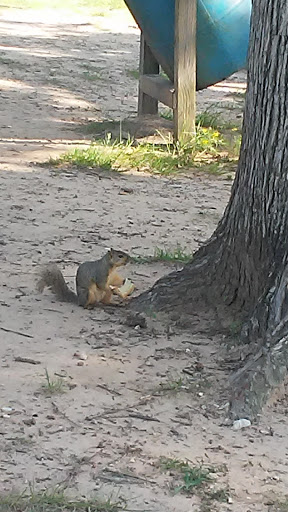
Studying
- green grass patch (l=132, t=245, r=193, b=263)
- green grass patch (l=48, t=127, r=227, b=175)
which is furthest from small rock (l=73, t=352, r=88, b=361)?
green grass patch (l=48, t=127, r=227, b=175)

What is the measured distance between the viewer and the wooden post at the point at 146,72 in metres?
9.11

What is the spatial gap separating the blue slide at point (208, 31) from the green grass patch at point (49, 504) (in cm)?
591

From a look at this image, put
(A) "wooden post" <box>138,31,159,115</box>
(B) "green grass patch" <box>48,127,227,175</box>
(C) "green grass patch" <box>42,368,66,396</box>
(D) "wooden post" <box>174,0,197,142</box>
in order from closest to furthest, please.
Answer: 1. (C) "green grass patch" <box>42,368,66,396</box>
2. (B) "green grass patch" <box>48,127,227,175</box>
3. (D) "wooden post" <box>174,0,197,142</box>
4. (A) "wooden post" <box>138,31,159,115</box>

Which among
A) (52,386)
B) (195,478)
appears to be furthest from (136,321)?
(195,478)

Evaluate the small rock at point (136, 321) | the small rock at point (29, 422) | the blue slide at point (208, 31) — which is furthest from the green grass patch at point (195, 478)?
the blue slide at point (208, 31)

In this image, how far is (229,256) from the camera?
175 inches

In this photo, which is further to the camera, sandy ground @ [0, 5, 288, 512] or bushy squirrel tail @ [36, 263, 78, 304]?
bushy squirrel tail @ [36, 263, 78, 304]

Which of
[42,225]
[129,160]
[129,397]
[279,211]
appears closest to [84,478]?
[129,397]

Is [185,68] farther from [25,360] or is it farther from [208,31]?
[25,360]

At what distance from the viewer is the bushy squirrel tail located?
4.78m

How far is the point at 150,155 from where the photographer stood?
806 centimetres

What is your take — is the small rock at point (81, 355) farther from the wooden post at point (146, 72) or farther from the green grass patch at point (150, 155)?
the wooden post at point (146, 72)

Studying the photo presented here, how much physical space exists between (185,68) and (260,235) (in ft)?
13.9

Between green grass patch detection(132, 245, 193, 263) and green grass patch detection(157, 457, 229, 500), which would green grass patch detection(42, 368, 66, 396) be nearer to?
green grass patch detection(157, 457, 229, 500)
